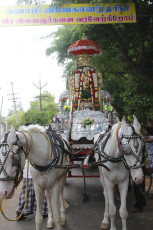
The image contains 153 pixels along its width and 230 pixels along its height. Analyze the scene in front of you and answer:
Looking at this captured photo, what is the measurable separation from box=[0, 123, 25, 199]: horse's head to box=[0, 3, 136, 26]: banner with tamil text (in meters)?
5.01

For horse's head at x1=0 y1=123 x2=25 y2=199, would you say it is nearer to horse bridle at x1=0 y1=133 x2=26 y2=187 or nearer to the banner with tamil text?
horse bridle at x1=0 y1=133 x2=26 y2=187

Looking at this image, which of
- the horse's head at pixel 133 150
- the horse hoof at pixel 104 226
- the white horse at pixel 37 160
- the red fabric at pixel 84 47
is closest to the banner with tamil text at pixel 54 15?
the red fabric at pixel 84 47

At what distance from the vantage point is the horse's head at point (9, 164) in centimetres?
307

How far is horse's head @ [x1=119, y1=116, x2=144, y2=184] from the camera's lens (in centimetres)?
339

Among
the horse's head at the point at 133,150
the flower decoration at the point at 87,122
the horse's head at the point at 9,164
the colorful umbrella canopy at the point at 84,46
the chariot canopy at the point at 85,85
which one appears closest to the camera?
the horse's head at the point at 9,164

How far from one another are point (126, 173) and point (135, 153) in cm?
67

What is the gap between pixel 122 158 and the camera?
3.83 metres

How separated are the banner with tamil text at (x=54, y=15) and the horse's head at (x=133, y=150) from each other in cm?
464

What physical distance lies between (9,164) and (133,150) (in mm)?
1707

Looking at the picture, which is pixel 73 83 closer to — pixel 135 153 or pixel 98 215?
pixel 98 215

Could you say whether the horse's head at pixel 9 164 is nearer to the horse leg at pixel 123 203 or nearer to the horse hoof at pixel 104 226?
the horse leg at pixel 123 203

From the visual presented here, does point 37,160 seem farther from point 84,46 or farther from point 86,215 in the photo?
point 84,46

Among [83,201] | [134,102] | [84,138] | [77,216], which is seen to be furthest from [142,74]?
[77,216]

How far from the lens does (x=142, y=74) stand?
8227mm
